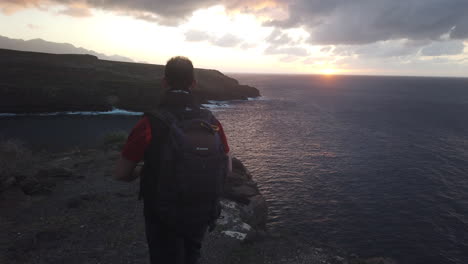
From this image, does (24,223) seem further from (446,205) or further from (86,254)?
(446,205)

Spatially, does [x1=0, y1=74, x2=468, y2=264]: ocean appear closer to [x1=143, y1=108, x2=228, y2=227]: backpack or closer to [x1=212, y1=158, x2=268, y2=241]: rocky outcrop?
[x1=212, y1=158, x2=268, y2=241]: rocky outcrop

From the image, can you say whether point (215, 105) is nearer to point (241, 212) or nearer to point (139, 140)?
point (241, 212)

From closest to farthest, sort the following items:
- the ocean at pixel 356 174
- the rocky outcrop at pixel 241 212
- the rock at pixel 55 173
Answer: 1. the rocky outcrop at pixel 241 212
2. the rock at pixel 55 173
3. the ocean at pixel 356 174

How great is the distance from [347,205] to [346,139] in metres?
24.2

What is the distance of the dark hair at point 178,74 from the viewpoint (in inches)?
122

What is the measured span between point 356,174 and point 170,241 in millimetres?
29279

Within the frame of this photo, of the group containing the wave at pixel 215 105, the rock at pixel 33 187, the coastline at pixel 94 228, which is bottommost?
the coastline at pixel 94 228

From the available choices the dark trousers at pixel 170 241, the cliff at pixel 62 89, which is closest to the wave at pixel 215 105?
the cliff at pixel 62 89

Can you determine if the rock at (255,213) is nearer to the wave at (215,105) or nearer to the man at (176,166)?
the man at (176,166)

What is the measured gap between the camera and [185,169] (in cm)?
279

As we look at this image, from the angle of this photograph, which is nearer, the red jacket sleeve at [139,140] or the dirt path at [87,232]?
the red jacket sleeve at [139,140]

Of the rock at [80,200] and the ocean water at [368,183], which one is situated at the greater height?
the rock at [80,200]

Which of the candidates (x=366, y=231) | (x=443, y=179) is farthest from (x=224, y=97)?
(x=366, y=231)

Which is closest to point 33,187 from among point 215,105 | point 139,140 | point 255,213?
point 255,213
